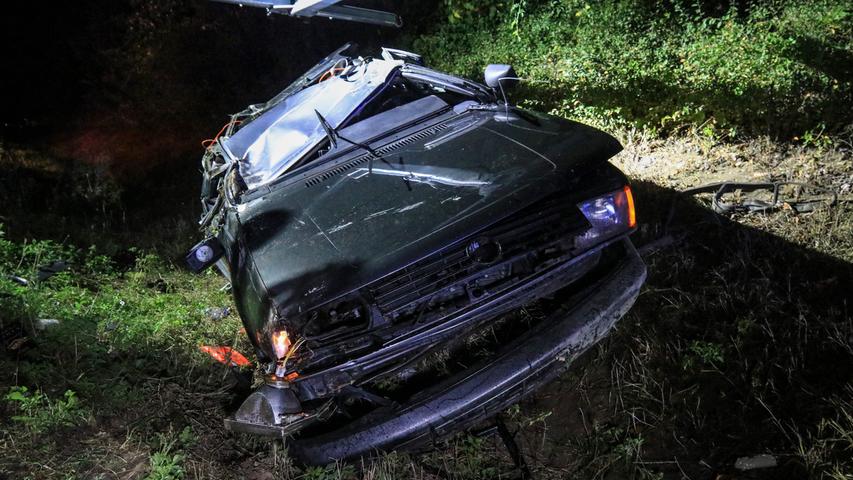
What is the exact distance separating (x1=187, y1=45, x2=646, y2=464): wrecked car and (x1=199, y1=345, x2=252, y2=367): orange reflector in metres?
0.69

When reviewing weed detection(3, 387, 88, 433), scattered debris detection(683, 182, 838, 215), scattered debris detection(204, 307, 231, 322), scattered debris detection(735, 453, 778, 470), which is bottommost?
scattered debris detection(683, 182, 838, 215)

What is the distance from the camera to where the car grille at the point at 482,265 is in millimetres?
2332

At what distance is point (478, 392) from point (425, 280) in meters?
0.49

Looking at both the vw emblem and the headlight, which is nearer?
the vw emblem

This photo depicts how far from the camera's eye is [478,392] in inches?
91.2

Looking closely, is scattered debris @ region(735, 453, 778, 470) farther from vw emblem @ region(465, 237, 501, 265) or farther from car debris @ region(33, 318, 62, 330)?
car debris @ region(33, 318, 62, 330)

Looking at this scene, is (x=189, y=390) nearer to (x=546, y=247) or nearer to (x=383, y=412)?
(x=383, y=412)

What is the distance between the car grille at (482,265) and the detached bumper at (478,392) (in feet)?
0.85

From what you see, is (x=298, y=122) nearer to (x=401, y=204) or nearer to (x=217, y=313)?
(x=401, y=204)

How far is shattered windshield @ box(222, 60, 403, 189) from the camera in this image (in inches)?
131

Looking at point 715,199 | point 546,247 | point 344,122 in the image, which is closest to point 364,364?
point 546,247

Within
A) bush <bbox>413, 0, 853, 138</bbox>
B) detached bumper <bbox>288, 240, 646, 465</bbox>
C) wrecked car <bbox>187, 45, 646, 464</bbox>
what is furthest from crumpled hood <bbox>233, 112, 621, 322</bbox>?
bush <bbox>413, 0, 853, 138</bbox>

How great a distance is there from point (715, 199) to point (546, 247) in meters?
2.02

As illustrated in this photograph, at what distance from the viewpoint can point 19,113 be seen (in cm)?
758
